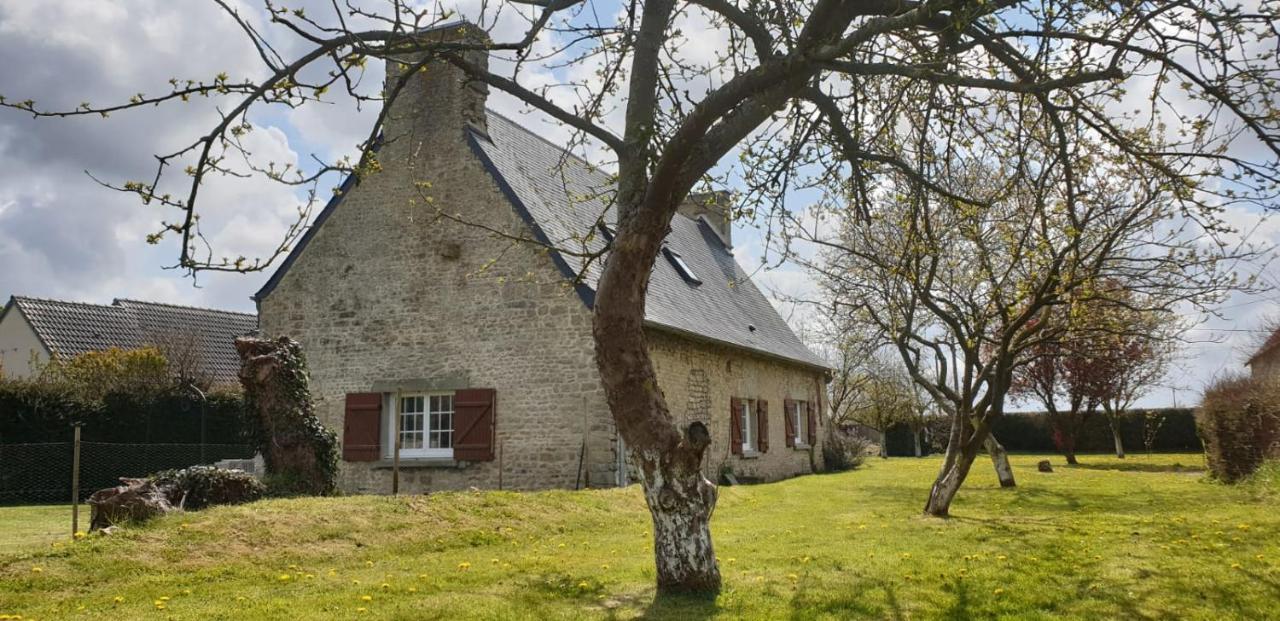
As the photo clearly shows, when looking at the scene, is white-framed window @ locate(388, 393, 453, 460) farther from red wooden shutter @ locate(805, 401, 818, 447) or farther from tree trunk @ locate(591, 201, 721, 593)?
red wooden shutter @ locate(805, 401, 818, 447)

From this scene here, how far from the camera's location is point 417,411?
615 inches

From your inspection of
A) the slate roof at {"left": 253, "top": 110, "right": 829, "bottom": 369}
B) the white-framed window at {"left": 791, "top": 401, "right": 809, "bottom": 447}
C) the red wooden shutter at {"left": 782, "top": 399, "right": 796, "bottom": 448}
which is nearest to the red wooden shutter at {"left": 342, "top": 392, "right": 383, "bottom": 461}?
the slate roof at {"left": 253, "top": 110, "right": 829, "bottom": 369}

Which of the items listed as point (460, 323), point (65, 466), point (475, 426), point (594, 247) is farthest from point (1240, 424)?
point (65, 466)

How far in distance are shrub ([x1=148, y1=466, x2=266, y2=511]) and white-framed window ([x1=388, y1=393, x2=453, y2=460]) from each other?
5127 mm

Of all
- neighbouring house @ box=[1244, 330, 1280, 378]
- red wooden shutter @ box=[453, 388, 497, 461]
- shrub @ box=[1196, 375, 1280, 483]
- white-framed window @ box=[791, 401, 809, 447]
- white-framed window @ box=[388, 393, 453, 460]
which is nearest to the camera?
shrub @ box=[1196, 375, 1280, 483]

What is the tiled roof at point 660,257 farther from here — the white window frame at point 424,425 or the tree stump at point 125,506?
the tree stump at point 125,506

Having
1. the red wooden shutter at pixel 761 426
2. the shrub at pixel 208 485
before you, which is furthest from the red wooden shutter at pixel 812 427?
the shrub at pixel 208 485

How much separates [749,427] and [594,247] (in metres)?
5.70

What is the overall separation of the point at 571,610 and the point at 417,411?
1031cm

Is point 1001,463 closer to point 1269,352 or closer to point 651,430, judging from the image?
point 651,430

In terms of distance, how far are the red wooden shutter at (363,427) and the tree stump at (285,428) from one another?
380 cm

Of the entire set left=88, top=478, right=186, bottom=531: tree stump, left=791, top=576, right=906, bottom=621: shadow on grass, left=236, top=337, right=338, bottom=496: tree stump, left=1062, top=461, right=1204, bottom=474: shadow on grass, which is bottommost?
left=791, top=576, right=906, bottom=621: shadow on grass

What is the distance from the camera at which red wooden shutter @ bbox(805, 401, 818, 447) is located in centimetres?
2395

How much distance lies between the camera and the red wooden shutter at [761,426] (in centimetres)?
1992
